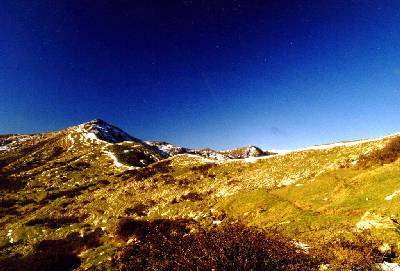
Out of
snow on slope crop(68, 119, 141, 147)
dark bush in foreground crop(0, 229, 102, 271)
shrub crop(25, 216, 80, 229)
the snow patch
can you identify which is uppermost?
snow on slope crop(68, 119, 141, 147)

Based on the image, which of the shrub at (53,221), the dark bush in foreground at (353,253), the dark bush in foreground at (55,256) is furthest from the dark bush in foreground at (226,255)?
the shrub at (53,221)

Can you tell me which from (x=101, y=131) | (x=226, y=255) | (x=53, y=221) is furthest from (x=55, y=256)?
(x=101, y=131)

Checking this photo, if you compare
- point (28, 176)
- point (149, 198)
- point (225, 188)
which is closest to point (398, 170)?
point (225, 188)

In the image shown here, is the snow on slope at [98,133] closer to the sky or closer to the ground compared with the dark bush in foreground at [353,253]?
closer to the sky

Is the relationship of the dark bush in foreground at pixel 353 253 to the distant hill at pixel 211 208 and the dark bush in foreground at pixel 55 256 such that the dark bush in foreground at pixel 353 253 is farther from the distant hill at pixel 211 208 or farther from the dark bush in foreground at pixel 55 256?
the dark bush in foreground at pixel 55 256

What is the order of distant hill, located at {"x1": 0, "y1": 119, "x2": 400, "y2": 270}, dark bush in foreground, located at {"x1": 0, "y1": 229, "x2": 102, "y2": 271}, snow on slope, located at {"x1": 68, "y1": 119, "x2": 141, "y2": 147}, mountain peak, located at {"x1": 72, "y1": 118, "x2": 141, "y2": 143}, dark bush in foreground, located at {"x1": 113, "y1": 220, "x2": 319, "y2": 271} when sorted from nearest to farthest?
dark bush in foreground, located at {"x1": 113, "y1": 220, "x2": 319, "y2": 271} → distant hill, located at {"x1": 0, "y1": 119, "x2": 400, "y2": 270} → dark bush in foreground, located at {"x1": 0, "y1": 229, "x2": 102, "y2": 271} → snow on slope, located at {"x1": 68, "y1": 119, "x2": 141, "y2": 147} → mountain peak, located at {"x1": 72, "y1": 118, "x2": 141, "y2": 143}

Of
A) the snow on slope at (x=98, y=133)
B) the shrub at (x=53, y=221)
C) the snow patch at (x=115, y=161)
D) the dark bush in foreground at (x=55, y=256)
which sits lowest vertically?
the dark bush in foreground at (x=55, y=256)

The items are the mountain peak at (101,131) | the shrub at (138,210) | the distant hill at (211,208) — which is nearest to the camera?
the distant hill at (211,208)

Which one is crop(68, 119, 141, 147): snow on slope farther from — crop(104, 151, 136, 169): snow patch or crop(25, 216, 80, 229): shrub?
crop(25, 216, 80, 229): shrub

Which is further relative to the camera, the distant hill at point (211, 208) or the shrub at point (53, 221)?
the shrub at point (53, 221)

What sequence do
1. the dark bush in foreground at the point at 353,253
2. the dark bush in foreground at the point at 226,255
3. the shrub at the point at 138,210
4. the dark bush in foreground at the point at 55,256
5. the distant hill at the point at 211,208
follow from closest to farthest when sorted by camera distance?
the dark bush in foreground at the point at 226,255 → the dark bush in foreground at the point at 353,253 → the distant hill at the point at 211,208 → the dark bush in foreground at the point at 55,256 → the shrub at the point at 138,210

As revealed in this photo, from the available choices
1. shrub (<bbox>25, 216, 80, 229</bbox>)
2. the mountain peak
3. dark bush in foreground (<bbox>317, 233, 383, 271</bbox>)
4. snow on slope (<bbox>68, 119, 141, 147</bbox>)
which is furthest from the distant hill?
the mountain peak

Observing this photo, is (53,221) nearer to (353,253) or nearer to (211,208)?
(211,208)

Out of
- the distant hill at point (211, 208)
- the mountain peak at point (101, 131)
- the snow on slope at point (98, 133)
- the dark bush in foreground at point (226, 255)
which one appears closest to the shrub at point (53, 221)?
the distant hill at point (211, 208)
